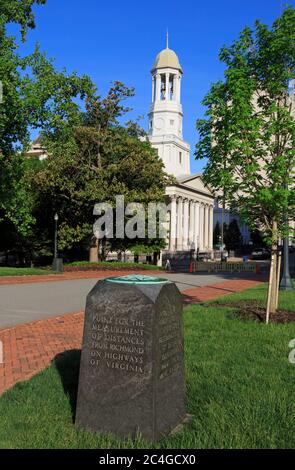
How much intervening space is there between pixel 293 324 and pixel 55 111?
18395 millimetres

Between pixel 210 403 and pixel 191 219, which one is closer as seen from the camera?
pixel 210 403

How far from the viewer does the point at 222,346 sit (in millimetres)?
7836

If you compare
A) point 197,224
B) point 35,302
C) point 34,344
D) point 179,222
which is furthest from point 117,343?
point 197,224

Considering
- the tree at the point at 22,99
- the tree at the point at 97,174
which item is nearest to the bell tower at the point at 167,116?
the tree at the point at 97,174

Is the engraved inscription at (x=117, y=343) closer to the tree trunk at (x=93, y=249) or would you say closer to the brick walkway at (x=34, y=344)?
the brick walkway at (x=34, y=344)

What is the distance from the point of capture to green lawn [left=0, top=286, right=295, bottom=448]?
421cm

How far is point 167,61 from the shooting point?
7844cm

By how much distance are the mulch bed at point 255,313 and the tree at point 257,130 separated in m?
0.42

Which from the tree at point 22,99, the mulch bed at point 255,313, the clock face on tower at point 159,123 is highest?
the clock face on tower at point 159,123

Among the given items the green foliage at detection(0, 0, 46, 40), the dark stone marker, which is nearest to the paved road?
the dark stone marker

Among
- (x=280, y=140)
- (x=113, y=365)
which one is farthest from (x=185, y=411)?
(x=280, y=140)

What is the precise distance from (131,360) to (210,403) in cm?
133

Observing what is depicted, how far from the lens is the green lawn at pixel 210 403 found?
13.8 feet

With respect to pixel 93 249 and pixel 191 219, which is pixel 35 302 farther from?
pixel 191 219
